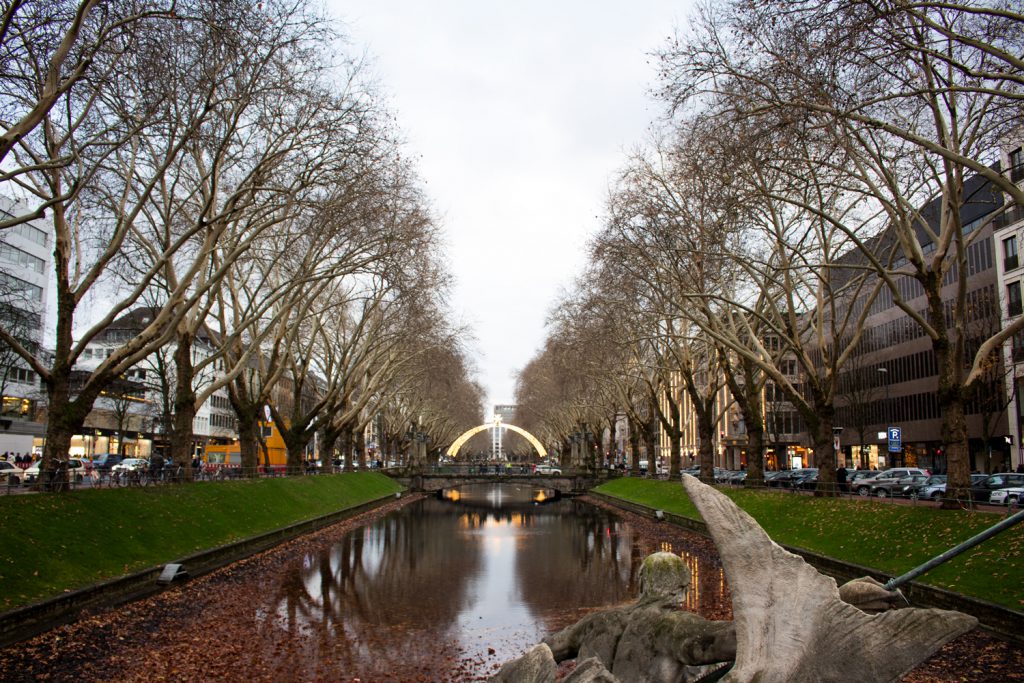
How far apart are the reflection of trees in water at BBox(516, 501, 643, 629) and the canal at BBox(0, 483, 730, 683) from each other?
0.23 feet

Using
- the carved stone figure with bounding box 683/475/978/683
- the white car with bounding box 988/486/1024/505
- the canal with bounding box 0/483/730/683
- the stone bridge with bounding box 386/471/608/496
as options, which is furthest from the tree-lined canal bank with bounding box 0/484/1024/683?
the stone bridge with bounding box 386/471/608/496

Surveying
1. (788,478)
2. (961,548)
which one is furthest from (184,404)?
(788,478)

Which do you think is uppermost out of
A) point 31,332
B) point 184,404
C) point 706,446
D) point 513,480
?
point 31,332

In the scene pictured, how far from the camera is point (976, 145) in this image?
19.9 metres

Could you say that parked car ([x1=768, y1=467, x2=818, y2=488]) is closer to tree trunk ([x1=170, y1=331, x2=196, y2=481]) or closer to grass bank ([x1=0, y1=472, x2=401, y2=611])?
grass bank ([x1=0, y1=472, x2=401, y2=611])

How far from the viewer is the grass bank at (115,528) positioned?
1445cm

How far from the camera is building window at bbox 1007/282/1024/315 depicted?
44.2 m

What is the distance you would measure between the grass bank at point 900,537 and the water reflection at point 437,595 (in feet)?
16.4

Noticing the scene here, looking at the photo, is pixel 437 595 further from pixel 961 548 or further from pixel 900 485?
pixel 900 485

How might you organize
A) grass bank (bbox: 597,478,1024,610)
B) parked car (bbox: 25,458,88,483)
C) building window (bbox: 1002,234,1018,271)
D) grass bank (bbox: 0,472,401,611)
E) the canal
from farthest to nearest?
building window (bbox: 1002,234,1018,271)
parked car (bbox: 25,458,88,483)
grass bank (bbox: 0,472,401,611)
grass bank (bbox: 597,478,1024,610)
the canal

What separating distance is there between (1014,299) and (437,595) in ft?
134

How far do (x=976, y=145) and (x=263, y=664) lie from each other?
1949 cm

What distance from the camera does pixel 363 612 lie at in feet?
50.7

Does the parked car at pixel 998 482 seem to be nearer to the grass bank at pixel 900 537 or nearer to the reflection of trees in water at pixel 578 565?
the grass bank at pixel 900 537
